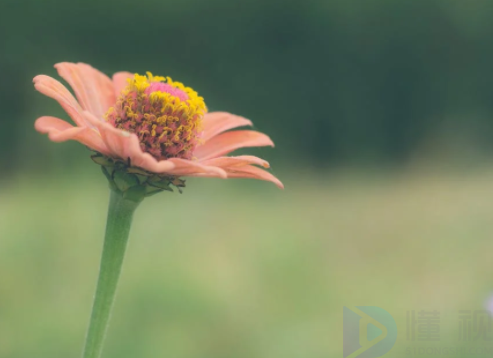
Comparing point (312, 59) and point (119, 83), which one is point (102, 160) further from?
point (312, 59)

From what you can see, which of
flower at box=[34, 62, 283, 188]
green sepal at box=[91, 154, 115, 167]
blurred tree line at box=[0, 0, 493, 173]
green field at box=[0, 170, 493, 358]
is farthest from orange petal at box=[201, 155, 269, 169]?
blurred tree line at box=[0, 0, 493, 173]

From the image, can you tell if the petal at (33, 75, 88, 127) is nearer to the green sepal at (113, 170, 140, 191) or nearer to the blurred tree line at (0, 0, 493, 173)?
the green sepal at (113, 170, 140, 191)

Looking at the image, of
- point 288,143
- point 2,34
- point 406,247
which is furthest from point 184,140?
point 288,143

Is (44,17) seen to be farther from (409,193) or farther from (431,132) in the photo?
(431,132)

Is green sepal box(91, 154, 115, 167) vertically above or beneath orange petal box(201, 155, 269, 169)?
beneath

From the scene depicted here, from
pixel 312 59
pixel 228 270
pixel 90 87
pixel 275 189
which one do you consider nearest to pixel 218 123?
pixel 90 87

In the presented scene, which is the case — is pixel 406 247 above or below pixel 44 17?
below

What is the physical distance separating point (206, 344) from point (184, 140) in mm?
913

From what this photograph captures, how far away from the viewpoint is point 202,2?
3.61 meters

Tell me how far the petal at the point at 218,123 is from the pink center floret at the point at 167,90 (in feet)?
0.26

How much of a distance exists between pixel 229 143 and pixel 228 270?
3.84 feet

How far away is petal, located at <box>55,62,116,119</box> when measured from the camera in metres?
0.71

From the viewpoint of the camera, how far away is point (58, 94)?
0.61 metres

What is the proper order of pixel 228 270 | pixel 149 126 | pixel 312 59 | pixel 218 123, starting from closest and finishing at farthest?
pixel 149 126
pixel 218 123
pixel 228 270
pixel 312 59
